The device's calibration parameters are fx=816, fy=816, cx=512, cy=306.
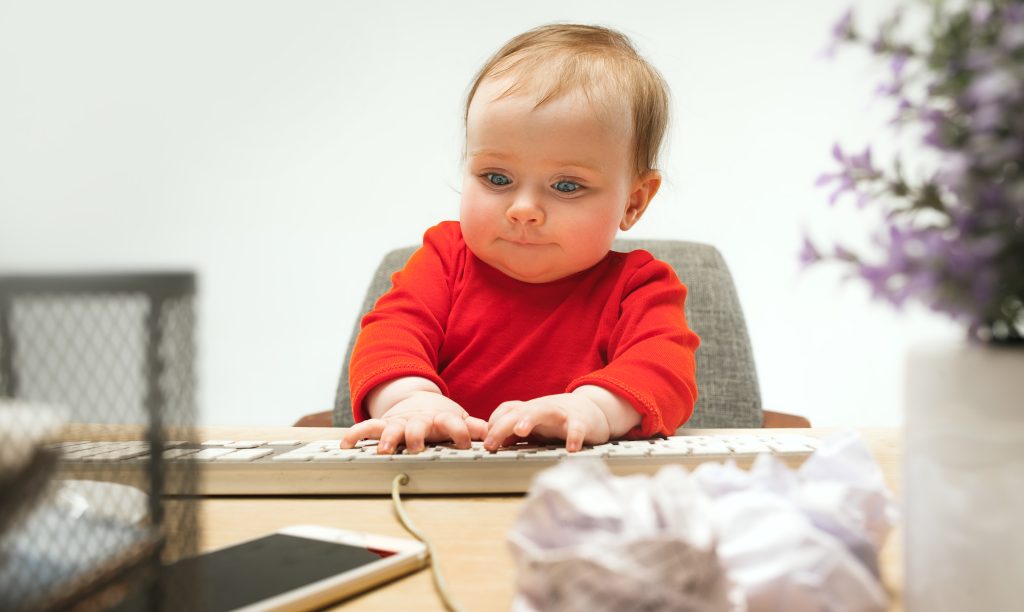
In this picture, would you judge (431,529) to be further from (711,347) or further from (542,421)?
(711,347)

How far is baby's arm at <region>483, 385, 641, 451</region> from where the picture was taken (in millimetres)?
713

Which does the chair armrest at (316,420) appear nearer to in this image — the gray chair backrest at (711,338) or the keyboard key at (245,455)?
the gray chair backrest at (711,338)

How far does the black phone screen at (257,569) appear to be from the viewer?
352 mm

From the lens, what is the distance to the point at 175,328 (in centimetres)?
32

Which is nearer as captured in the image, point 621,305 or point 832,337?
point 621,305

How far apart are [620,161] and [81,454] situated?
82cm

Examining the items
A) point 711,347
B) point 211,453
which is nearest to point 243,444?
point 211,453

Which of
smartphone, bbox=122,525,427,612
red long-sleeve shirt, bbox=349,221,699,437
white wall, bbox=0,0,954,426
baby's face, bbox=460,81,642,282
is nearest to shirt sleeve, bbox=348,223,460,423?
red long-sleeve shirt, bbox=349,221,699,437

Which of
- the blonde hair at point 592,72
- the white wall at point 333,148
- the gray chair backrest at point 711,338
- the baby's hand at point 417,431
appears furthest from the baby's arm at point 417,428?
the white wall at point 333,148

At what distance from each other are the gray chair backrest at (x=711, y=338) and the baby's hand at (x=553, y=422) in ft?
2.06

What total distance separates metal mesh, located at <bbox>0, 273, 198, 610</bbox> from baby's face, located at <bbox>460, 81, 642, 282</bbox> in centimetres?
75

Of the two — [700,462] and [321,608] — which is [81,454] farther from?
[700,462]

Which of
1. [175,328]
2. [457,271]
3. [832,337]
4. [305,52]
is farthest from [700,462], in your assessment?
[305,52]

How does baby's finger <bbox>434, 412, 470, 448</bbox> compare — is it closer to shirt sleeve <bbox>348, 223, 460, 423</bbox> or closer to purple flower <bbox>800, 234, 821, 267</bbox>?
shirt sleeve <bbox>348, 223, 460, 423</bbox>
